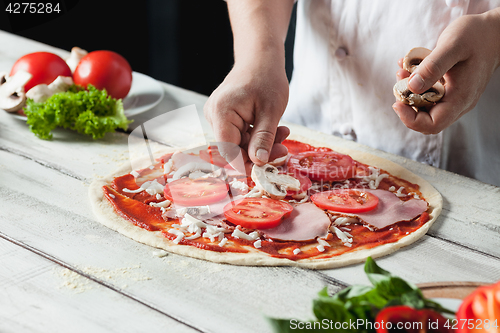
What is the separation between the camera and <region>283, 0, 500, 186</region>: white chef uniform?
2.07 m

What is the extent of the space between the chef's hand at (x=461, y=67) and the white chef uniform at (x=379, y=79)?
0.27m

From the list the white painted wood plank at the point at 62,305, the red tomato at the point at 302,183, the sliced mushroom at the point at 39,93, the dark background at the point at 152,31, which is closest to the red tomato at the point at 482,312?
the white painted wood plank at the point at 62,305

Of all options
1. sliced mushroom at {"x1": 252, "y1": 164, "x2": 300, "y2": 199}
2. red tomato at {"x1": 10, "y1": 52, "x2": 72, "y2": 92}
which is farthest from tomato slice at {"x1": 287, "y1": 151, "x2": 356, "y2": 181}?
red tomato at {"x1": 10, "y1": 52, "x2": 72, "y2": 92}

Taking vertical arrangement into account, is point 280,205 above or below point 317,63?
below

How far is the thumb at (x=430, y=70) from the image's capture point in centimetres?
157

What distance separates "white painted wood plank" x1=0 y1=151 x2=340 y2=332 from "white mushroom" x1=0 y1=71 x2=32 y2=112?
0.71m

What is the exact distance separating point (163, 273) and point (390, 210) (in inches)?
32.1

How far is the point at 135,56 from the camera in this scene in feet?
16.1

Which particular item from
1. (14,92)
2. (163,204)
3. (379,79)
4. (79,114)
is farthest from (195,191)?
(14,92)

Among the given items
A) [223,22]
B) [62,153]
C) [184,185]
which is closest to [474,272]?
[184,185]

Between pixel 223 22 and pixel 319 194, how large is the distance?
3.30 metres

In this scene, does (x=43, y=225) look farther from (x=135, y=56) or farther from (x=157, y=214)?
→ (x=135, y=56)

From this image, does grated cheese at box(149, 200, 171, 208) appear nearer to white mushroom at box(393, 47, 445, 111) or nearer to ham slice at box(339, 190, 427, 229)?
ham slice at box(339, 190, 427, 229)

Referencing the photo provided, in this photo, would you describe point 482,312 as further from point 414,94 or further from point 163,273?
point 414,94
